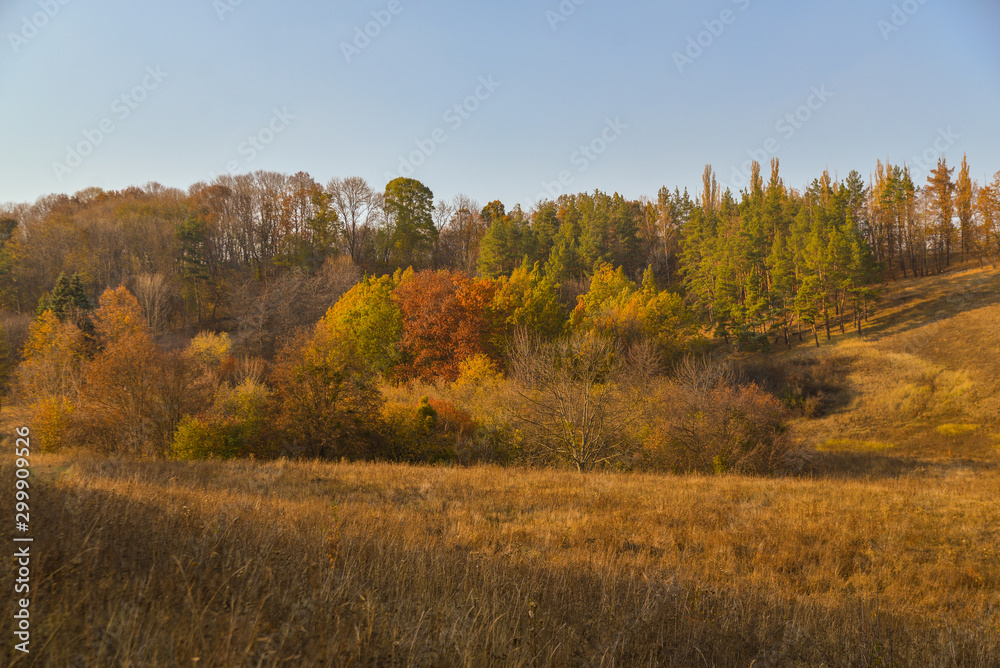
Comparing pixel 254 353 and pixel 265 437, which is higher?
pixel 254 353

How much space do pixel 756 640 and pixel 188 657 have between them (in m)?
4.55

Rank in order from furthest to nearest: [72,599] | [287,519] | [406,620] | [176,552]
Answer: [287,519]
[176,552]
[406,620]
[72,599]

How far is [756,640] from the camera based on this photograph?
4.42 metres

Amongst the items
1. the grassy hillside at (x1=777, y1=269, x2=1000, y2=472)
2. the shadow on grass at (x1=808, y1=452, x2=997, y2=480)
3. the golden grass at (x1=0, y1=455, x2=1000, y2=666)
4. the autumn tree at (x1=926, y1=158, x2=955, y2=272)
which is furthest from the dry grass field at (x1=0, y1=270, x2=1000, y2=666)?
the autumn tree at (x1=926, y1=158, x2=955, y2=272)

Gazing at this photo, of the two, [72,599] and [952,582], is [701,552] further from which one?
[72,599]

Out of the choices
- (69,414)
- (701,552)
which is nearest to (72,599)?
(701,552)

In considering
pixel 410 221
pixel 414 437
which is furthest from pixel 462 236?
pixel 414 437

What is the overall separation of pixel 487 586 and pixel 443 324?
37416mm

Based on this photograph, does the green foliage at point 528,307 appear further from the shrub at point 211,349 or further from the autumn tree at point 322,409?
the shrub at point 211,349

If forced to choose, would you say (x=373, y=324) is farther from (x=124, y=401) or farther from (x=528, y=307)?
(x=124, y=401)

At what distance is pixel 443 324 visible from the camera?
41.7 meters

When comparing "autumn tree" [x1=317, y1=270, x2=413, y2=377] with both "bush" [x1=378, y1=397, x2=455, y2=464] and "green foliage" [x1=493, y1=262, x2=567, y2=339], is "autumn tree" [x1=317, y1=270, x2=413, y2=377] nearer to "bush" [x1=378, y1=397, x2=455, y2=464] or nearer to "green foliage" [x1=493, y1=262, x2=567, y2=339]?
"green foliage" [x1=493, y1=262, x2=567, y2=339]

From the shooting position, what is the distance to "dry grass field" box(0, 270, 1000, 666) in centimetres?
316

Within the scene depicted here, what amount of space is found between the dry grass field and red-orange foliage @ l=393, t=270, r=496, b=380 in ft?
89.2
